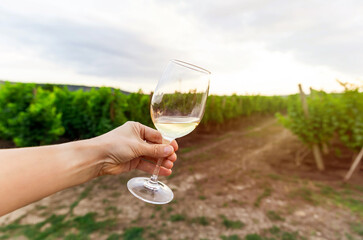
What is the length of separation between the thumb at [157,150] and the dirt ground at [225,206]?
232 centimetres

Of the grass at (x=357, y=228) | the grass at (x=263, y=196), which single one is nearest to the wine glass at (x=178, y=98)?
the grass at (x=263, y=196)

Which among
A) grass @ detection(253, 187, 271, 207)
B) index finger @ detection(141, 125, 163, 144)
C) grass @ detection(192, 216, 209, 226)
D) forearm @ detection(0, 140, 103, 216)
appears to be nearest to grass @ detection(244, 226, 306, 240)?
grass @ detection(192, 216, 209, 226)

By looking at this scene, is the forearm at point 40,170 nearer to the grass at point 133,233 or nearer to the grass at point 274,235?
the grass at point 133,233

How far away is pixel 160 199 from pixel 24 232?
124 inches

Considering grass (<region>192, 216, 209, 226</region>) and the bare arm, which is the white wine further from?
grass (<region>192, 216, 209, 226</region>)

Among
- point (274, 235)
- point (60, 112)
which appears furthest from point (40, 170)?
point (60, 112)

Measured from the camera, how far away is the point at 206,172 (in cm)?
651

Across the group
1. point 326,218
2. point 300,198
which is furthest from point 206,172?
point 326,218

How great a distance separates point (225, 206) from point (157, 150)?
3.42 metres

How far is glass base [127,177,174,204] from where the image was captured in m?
1.56

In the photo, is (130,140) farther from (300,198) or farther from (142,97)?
(142,97)

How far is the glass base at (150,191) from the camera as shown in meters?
A: 1.56

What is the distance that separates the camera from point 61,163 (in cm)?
142

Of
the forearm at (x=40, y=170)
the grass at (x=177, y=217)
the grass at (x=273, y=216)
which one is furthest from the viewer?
the grass at (x=273, y=216)
